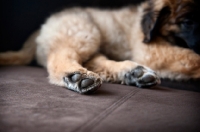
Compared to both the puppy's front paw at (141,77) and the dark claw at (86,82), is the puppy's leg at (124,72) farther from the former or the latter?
the dark claw at (86,82)

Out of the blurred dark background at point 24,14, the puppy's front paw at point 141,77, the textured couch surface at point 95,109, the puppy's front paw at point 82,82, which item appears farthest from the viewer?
the blurred dark background at point 24,14

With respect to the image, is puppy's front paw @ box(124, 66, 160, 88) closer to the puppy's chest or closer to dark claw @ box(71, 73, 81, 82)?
dark claw @ box(71, 73, 81, 82)

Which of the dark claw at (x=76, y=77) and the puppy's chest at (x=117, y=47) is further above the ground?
the puppy's chest at (x=117, y=47)

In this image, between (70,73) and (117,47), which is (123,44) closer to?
(117,47)

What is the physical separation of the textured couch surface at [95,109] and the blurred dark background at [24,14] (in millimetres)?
703

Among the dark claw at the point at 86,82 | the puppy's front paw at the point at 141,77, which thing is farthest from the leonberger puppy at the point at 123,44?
the dark claw at the point at 86,82

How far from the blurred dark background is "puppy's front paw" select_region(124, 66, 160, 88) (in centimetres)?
82

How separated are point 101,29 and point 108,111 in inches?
43.2

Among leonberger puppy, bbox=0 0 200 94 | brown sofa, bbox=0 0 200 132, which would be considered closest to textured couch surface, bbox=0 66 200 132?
brown sofa, bbox=0 0 200 132

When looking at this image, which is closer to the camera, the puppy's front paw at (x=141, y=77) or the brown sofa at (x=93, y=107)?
the brown sofa at (x=93, y=107)

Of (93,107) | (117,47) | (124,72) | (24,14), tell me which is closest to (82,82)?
(93,107)

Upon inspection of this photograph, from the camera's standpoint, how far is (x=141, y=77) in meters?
1.42

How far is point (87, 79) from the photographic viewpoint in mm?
1250

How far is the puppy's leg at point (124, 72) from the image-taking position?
4.58 feet
